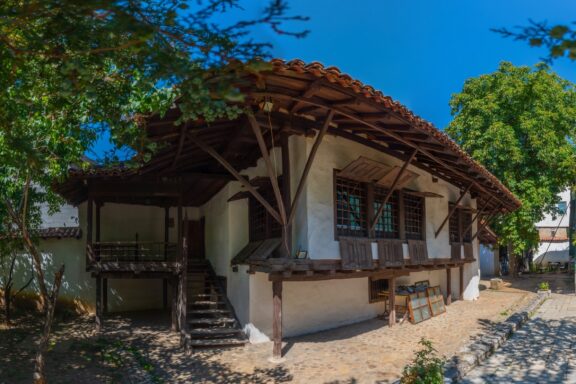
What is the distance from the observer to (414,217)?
10.2 meters

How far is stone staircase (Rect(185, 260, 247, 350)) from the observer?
25.9 ft

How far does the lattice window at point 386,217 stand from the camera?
8.82m

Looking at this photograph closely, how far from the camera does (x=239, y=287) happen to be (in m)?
8.87

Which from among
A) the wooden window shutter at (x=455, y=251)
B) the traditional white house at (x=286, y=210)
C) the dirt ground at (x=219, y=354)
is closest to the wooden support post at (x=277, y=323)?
the traditional white house at (x=286, y=210)

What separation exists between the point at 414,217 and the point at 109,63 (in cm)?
752

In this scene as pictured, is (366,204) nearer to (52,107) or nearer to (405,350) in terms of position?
(405,350)

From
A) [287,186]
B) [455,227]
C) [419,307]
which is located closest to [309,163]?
[287,186]

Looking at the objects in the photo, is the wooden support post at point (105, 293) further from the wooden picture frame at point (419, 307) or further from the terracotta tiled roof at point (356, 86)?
the terracotta tiled roof at point (356, 86)

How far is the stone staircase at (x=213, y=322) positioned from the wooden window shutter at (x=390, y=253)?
303cm

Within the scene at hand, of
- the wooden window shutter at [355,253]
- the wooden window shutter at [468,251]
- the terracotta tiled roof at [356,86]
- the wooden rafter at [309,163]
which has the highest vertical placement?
the terracotta tiled roof at [356,86]

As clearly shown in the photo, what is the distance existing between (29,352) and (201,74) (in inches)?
285

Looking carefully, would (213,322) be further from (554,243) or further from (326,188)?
(554,243)

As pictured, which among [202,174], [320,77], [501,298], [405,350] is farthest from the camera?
[501,298]

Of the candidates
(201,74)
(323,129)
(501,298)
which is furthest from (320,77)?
(501,298)
